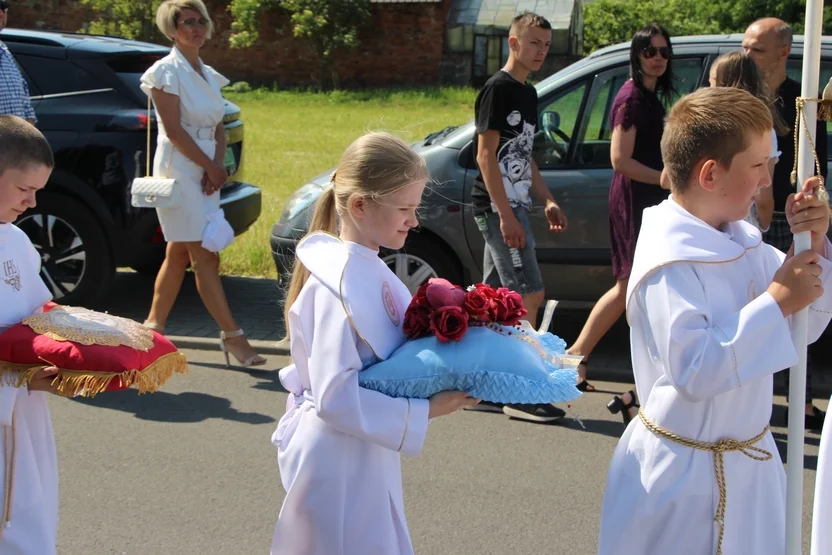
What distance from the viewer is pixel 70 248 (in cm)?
713

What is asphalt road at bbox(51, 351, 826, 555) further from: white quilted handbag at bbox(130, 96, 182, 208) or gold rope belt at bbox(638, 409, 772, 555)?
gold rope belt at bbox(638, 409, 772, 555)

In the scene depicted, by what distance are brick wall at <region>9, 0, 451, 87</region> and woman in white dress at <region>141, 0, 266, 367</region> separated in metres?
26.6

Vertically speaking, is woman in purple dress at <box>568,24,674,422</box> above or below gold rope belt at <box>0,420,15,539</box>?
above

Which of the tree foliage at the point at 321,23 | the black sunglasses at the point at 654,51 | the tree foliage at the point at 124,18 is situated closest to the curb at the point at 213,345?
the black sunglasses at the point at 654,51

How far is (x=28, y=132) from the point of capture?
2.89m

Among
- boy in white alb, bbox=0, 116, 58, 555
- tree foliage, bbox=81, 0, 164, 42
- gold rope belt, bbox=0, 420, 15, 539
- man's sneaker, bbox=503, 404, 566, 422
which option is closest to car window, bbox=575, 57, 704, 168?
man's sneaker, bbox=503, 404, 566, 422

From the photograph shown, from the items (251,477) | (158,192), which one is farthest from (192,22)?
(251,477)

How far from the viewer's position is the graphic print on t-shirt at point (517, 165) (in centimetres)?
540

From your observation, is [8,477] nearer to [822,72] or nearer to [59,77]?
[822,72]

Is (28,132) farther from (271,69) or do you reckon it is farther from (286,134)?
(271,69)

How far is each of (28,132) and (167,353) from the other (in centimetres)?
72

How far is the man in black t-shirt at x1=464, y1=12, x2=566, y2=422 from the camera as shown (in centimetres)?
531

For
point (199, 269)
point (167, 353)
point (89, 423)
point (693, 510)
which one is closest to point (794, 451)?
point (693, 510)

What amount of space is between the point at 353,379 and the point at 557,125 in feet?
14.0
